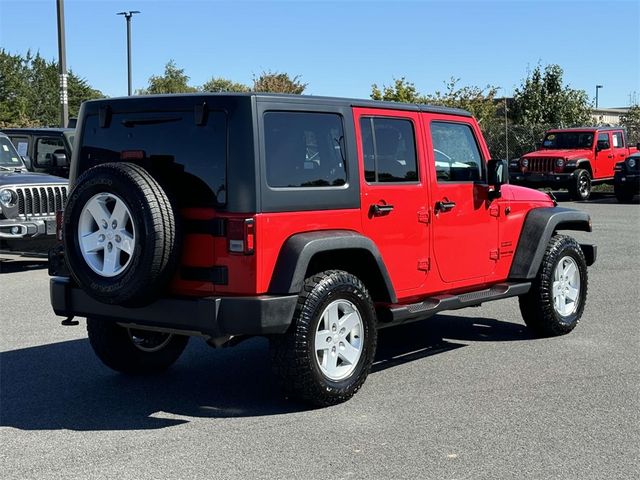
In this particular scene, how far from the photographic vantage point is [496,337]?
311 inches

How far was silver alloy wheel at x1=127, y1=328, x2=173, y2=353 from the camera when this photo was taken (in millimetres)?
6641

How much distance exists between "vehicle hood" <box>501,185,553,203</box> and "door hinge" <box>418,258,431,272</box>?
4.01 feet

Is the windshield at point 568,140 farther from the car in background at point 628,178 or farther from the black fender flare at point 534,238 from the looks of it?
the black fender flare at point 534,238

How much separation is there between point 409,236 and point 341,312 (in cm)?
88

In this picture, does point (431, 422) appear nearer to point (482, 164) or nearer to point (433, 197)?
point (433, 197)

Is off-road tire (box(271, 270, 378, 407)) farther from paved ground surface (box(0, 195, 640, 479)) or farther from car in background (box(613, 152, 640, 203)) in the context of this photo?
car in background (box(613, 152, 640, 203))

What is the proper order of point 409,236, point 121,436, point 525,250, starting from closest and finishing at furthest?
point 121,436 → point 409,236 → point 525,250

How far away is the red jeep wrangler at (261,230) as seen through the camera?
17.3 feet

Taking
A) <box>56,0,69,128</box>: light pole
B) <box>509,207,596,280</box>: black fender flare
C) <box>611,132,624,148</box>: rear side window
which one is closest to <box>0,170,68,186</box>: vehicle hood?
<box>509,207,596,280</box>: black fender flare

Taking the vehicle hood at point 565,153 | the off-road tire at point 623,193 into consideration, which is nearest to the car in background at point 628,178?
the off-road tire at point 623,193

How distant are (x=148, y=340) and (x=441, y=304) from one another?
2165 millimetres

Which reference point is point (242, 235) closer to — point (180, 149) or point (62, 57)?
point (180, 149)

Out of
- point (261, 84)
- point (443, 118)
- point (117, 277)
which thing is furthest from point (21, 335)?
point (261, 84)

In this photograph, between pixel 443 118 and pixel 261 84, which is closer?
pixel 443 118
